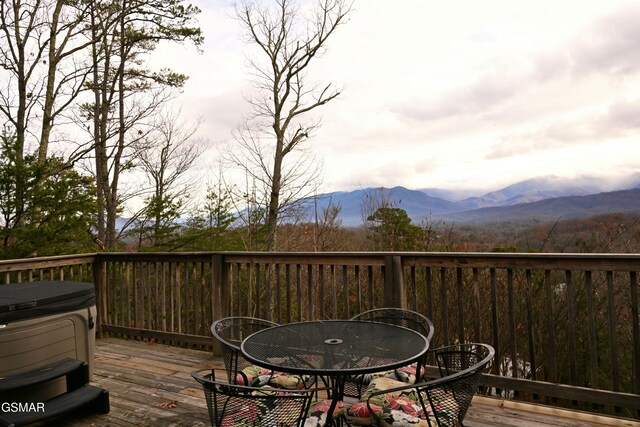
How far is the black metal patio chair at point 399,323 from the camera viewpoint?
2287 millimetres

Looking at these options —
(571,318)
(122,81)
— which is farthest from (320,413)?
(122,81)

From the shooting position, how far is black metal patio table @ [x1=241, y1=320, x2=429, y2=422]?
1.74m

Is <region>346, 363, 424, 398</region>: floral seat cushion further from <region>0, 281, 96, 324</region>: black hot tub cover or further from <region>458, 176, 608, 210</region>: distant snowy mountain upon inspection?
<region>458, 176, 608, 210</region>: distant snowy mountain

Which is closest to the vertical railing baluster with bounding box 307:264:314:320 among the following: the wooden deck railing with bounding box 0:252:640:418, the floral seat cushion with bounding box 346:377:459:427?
the wooden deck railing with bounding box 0:252:640:418

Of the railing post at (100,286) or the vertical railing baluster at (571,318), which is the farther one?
the railing post at (100,286)

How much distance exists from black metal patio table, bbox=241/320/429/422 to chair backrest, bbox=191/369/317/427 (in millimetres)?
137

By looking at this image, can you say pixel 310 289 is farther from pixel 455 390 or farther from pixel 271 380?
pixel 455 390

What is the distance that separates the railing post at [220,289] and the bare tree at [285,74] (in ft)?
29.3

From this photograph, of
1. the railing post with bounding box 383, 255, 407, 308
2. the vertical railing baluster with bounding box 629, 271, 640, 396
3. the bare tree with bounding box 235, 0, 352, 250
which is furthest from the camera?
the bare tree with bounding box 235, 0, 352, 250

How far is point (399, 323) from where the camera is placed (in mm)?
2953

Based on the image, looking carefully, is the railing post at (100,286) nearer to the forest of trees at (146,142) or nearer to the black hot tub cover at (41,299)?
the black hot tub cover at (41,299)

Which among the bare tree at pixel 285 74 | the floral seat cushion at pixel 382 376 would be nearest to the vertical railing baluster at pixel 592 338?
the floral seat cushion at pixel 382 376

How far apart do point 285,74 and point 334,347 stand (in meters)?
12.6

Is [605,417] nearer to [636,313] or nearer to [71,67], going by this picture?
[636,313]
